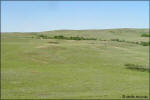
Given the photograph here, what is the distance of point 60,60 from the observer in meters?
48.7

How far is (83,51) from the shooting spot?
6034cm

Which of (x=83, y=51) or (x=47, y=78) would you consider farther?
(x=83, y=51)

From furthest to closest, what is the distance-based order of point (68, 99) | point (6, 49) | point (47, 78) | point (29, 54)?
point (6, 49) → point (29, 54) → point (47, 78) → point (68, 99)

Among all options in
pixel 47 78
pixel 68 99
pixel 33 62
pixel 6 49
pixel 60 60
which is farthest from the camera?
pixel 6 49

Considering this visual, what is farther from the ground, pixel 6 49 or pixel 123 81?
pixel 6 49

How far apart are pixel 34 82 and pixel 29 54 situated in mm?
26133

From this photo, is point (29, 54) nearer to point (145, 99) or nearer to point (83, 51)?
point (83, 51)

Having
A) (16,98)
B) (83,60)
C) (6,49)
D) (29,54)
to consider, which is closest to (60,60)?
(83,60)

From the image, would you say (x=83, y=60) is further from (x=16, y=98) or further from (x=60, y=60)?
(x=16, y=98)

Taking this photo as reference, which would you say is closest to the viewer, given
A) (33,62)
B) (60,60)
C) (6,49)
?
(33,62)

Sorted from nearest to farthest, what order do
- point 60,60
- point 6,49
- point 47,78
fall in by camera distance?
point 47,78, point 60,60, point 6,49

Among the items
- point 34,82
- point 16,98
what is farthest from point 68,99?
point 34,82

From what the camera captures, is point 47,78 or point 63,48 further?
point 63,48

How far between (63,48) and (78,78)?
32.1 metres
